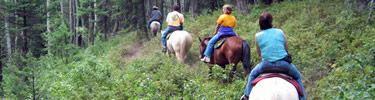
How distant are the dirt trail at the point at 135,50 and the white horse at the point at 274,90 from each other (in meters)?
12.8

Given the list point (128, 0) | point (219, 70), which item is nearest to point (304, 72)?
point (219, 70)

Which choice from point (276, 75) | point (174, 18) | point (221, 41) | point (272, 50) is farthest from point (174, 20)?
point (276, 75)

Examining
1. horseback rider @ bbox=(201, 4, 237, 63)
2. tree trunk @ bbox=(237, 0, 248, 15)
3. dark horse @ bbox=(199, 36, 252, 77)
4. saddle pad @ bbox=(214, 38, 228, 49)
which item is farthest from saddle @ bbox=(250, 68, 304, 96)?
tree trunk @ bbox=(237, 0, 248, 15)

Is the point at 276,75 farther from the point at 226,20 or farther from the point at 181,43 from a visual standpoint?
the point at 181,43

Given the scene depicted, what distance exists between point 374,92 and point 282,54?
184 centimetres

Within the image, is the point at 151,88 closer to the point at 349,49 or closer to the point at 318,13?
the point at 349,49

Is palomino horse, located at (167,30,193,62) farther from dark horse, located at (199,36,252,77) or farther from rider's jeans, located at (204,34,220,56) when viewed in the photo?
dark horse, located at (199,36,252,77)

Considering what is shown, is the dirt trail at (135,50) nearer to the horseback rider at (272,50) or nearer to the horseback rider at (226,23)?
the horseback rider at (226,23)

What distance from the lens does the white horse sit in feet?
13.0

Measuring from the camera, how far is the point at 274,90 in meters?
4.00

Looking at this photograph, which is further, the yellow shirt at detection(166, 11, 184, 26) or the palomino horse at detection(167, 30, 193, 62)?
the yellow shirt at detection(166, 11, 184, 26)

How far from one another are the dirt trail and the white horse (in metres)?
12.8

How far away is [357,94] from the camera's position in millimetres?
4980

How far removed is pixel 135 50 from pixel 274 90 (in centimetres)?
1407
